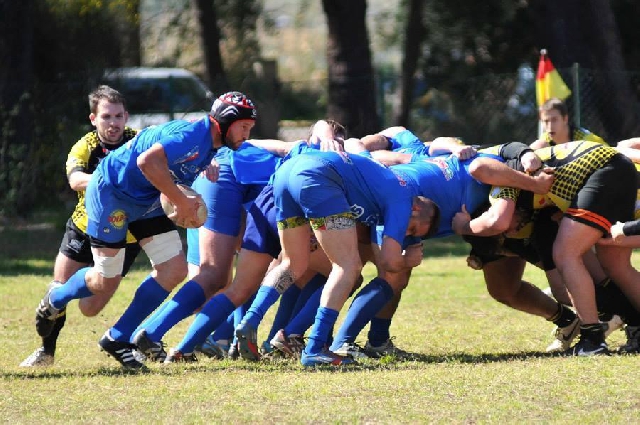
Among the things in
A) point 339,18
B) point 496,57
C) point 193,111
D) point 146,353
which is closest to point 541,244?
point 146,353

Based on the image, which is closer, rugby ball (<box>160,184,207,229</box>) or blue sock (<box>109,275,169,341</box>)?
rugby ball (<box>160,184,207,229</box>)

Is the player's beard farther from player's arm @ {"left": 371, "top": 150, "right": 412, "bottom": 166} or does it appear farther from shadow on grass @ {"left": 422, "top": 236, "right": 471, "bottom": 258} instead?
shadow on grass @ {"left": 422, "top": 236, "right": 471, "bottom": 258}

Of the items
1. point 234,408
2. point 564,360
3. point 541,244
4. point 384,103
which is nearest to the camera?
point 234,408

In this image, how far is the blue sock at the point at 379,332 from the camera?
7.73 meters

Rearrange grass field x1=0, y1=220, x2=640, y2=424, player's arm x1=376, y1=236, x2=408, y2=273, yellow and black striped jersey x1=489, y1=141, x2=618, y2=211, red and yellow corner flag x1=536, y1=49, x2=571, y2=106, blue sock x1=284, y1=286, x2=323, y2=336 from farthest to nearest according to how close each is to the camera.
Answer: red and yellow corner flag x1=536, y1=49, x2=571, y2=106
blue sock x1=284, y1=286, x2=323, y2=336
yellow and black striped jersey x1=489, y1=141, x2=618, y2=211
player's arm x1=376, y1=236, x2=408, y2=273
grass field x1=0, y1=220, x2=640, y2=424

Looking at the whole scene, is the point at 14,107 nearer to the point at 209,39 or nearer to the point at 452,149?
the point at 209,39

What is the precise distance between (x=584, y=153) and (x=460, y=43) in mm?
17404

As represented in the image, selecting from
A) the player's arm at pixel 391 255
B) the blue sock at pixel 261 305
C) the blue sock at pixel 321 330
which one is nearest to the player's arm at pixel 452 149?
the player's arm at pixel 391 255

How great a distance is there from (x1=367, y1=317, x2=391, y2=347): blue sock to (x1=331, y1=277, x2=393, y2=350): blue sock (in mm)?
442

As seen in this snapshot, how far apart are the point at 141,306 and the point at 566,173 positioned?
9.03ft

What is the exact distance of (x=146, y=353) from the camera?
7.32 m

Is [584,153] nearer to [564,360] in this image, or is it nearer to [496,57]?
[564,360]

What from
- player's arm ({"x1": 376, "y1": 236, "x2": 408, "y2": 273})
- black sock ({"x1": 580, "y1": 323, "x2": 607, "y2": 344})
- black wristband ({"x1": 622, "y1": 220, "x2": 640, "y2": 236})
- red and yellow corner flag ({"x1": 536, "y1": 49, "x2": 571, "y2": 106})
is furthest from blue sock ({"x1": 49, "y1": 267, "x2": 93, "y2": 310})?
red and yellow corner flag ({"x1": 536, "y1": 49, "x2": 571, "y2": 106})

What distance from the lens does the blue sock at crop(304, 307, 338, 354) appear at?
6.95 meters
